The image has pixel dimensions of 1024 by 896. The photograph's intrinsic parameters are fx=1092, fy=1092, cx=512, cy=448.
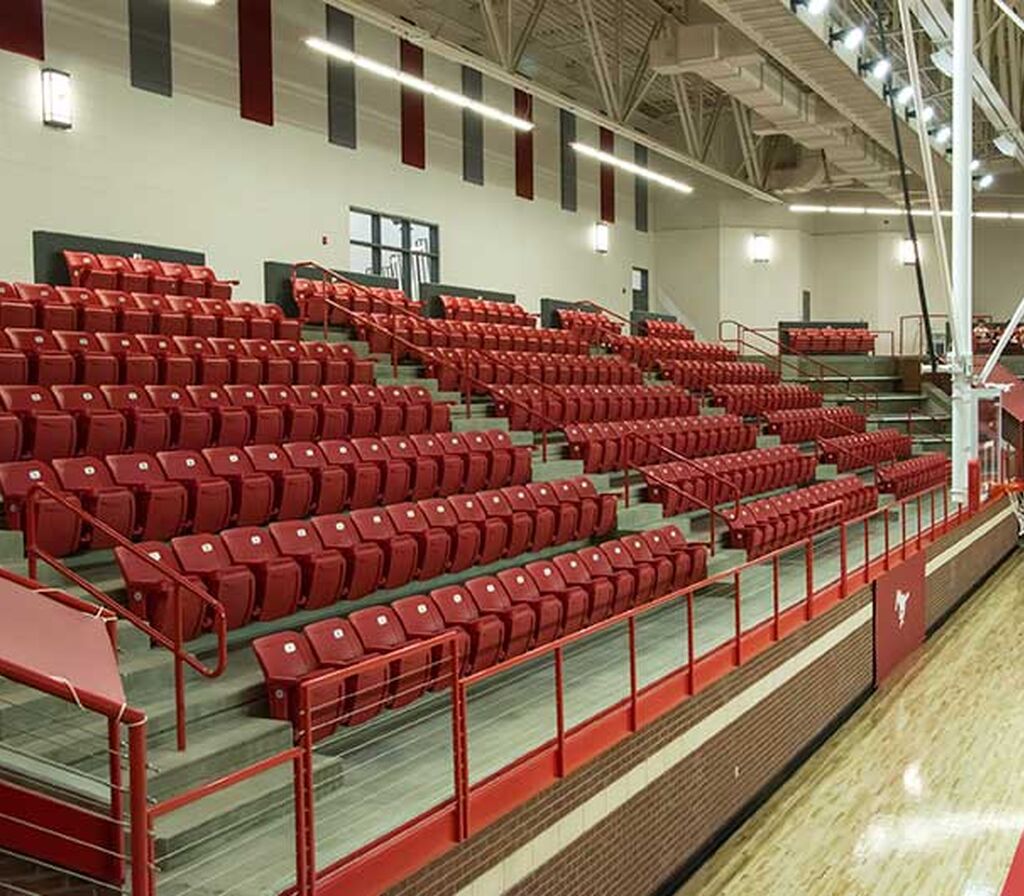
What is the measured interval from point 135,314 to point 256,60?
211 inches

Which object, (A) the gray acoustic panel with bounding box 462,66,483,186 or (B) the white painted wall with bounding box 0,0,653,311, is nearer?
(B) the white painted wall with bounding box 0,0,653,311

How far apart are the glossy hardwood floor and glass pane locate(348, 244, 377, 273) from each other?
8.56 metres

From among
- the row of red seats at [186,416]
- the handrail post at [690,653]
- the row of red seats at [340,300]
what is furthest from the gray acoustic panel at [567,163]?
the handrail post at [690,653]

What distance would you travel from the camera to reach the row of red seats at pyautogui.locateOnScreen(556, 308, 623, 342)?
1659 centimetres

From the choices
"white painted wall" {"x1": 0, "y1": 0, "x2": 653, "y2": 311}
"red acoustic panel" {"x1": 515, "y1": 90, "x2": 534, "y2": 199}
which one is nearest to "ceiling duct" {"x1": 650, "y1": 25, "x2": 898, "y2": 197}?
"red acoustic panel" {"x1": 515, "y1": 90, "x2": 534, "y2": 199}

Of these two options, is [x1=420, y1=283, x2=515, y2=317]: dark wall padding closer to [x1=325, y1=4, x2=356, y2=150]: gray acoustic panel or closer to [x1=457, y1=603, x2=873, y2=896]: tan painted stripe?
[x1=325, y1=4, x2=356, y2=150]: gray acoustic panel

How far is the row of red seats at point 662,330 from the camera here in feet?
62.8

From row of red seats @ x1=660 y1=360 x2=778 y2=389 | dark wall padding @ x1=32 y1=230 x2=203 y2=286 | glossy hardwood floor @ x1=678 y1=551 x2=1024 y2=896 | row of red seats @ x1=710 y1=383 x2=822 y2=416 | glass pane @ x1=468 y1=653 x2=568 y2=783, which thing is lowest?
glossy hardwood floor @ x1=678 y1=551 x2=1024 y2=896

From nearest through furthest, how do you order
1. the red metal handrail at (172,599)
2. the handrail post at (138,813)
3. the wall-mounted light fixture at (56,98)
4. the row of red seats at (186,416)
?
the handrail post at (138,813), the red metal handrail at (172,599), the row of red seats at (186,416), the wall-mounted light fixture at (56,98)

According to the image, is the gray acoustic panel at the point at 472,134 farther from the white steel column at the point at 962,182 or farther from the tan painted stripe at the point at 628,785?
the white steel column at the point at 962,182

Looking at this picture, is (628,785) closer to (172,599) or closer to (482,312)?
(172,599)

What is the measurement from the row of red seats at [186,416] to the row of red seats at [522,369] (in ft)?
5.77

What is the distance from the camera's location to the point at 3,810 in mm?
3326

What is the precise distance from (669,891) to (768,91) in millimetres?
10327
